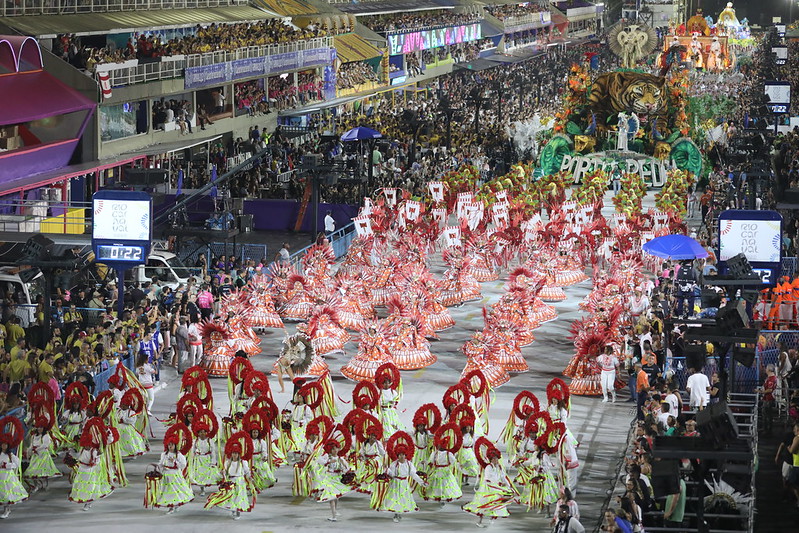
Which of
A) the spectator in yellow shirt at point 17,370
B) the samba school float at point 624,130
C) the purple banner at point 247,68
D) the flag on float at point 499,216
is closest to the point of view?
the spectator in yellow shirt at point 17,370

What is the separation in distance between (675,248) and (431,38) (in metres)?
53.3

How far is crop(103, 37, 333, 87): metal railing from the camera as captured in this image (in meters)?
42.3

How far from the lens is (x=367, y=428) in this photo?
62.8 feet

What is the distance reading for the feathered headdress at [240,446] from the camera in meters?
18.7

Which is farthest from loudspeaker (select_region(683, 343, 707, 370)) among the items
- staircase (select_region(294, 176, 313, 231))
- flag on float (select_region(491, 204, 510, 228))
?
staircase (select_region(294, 176, 313, 231))

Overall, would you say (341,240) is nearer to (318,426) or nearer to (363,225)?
(363,225)

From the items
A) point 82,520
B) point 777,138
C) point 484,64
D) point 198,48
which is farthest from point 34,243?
point 484,64

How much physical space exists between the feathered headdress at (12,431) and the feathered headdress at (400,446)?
510cm

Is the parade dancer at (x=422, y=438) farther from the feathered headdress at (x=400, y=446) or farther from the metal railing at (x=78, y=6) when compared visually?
the metal railing at (x=78, y=6)

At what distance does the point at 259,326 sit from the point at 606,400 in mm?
8202

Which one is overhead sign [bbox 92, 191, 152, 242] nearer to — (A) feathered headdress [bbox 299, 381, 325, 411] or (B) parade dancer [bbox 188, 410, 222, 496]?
(A) feathered headdress [bbox 299, 381, 325, 411]

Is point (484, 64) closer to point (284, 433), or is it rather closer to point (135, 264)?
point (135, 264)

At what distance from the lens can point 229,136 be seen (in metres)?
53.1

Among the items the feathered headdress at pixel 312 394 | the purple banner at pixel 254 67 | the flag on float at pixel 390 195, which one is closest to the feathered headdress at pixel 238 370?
the feathered headdress at pixel 312 394
